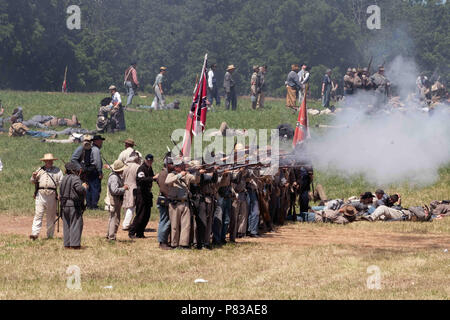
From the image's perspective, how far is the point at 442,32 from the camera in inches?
3307

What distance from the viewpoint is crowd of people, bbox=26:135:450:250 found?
706 inches

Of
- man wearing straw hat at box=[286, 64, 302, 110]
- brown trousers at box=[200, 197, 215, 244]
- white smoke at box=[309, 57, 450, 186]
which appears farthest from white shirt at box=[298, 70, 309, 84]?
brown trousers at box=[200, 197, 215, 244]

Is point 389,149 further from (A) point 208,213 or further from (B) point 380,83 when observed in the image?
(A) point 208,213

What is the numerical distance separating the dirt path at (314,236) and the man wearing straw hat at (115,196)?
2.54ft

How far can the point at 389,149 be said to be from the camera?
99.5ft

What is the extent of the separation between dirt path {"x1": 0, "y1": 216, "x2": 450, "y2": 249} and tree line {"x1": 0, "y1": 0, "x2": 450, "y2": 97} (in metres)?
45.5

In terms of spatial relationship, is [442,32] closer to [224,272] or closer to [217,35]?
[217,35]

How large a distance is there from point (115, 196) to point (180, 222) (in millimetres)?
1615

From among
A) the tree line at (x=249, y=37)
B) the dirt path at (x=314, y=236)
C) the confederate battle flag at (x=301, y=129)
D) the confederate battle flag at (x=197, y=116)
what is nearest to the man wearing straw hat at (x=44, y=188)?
the dirt path at (x=314, y=236)

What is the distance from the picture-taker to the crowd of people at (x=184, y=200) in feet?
58.8

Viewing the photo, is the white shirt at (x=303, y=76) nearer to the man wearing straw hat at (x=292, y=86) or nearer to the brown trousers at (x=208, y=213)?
the man wearing straw hat at (x=292, y=86)

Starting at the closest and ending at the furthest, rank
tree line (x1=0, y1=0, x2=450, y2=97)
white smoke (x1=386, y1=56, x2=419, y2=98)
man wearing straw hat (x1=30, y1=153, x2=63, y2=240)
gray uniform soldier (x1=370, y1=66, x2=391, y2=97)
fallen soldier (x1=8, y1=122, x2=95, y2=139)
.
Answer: man wearing straw hat (x1=30, y1=153, x2=63, y2=240)
fallen soldier (x1=8, y1=122, x2=95, y2=139)
gray uniform soldier (x1=370, y1=66, x2=391, y2=97)
white smoke (x1=386, y1=56, x2=419, y2=98)
tree line (x1=0, y1=0, x2=450, y2=97)

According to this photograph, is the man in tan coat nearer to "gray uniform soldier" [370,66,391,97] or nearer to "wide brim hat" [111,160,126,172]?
"wide brim hat" [111,160,126,172]
